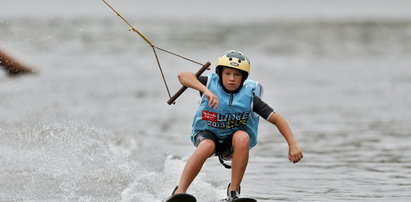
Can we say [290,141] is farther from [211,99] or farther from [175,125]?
[175,125]

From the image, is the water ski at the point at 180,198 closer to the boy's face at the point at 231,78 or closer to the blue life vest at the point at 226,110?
the blue life vest at the point at 226,110

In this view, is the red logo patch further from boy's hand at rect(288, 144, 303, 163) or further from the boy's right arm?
boy's hand at rect(288, 144, 303, 163)

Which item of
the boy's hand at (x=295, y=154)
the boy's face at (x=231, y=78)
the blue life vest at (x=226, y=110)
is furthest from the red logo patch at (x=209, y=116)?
the boy's hand at (x=295, y=154)

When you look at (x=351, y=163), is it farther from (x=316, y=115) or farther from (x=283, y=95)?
(x=283, y=95)

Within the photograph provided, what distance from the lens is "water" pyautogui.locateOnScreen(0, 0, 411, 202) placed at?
1013 cm

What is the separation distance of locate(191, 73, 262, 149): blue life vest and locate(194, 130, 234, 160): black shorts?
0.04 meters

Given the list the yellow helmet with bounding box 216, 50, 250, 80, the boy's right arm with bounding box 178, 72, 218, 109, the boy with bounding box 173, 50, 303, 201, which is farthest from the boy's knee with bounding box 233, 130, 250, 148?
the yellow helmet with bounding box 216, 50, 250, 80

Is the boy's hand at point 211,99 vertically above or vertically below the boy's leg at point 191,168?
above

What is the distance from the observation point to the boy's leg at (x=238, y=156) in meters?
8.85

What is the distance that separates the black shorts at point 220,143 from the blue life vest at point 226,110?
0.04 m

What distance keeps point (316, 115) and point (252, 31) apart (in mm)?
33977

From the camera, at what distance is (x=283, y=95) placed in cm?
2278

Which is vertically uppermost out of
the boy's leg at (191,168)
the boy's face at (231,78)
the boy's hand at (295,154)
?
the boy's face at (231,78)

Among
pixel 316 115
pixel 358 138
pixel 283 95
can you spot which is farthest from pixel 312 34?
pixel 358 138
